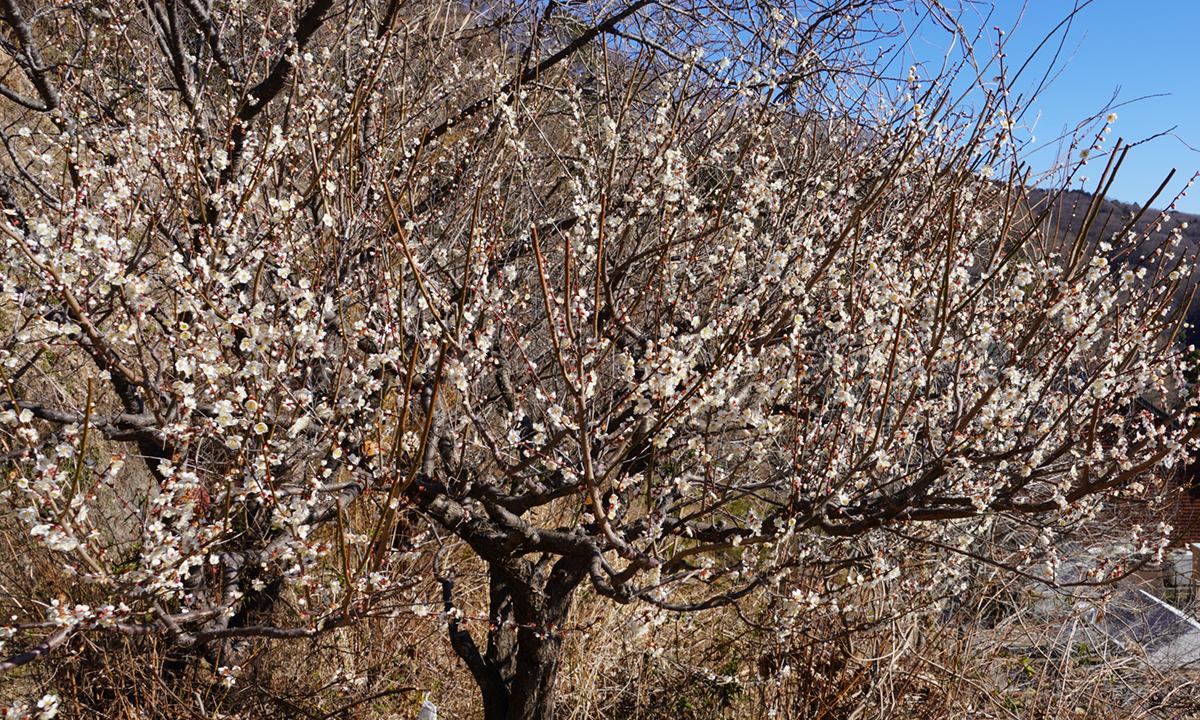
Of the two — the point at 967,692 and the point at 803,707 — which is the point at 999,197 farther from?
the point at 803,707

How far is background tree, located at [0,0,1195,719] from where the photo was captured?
2.05 m

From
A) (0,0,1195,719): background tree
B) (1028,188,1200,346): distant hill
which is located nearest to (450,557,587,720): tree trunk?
(0,0,1195,719): background tree

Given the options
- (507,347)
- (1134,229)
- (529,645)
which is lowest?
(529,645)

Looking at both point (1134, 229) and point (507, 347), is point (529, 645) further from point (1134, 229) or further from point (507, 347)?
point (1134, 229)

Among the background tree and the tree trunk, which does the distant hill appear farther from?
the tree trunk

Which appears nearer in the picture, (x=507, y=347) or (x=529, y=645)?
(x=529, y=645)

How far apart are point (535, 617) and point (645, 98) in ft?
11.5

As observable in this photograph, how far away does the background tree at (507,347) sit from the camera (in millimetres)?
2055

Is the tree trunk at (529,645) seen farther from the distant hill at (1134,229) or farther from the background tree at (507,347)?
the distant hill at (1134,229)

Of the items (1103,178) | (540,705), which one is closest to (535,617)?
(540,705)

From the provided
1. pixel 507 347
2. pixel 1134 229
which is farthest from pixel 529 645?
pixel 1134 229

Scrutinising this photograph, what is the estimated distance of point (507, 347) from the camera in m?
4.30

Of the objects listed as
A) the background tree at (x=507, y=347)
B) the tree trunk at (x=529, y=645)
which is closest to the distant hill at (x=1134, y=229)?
the background tree at (x=507, y=347)

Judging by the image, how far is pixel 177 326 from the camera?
208 cm
